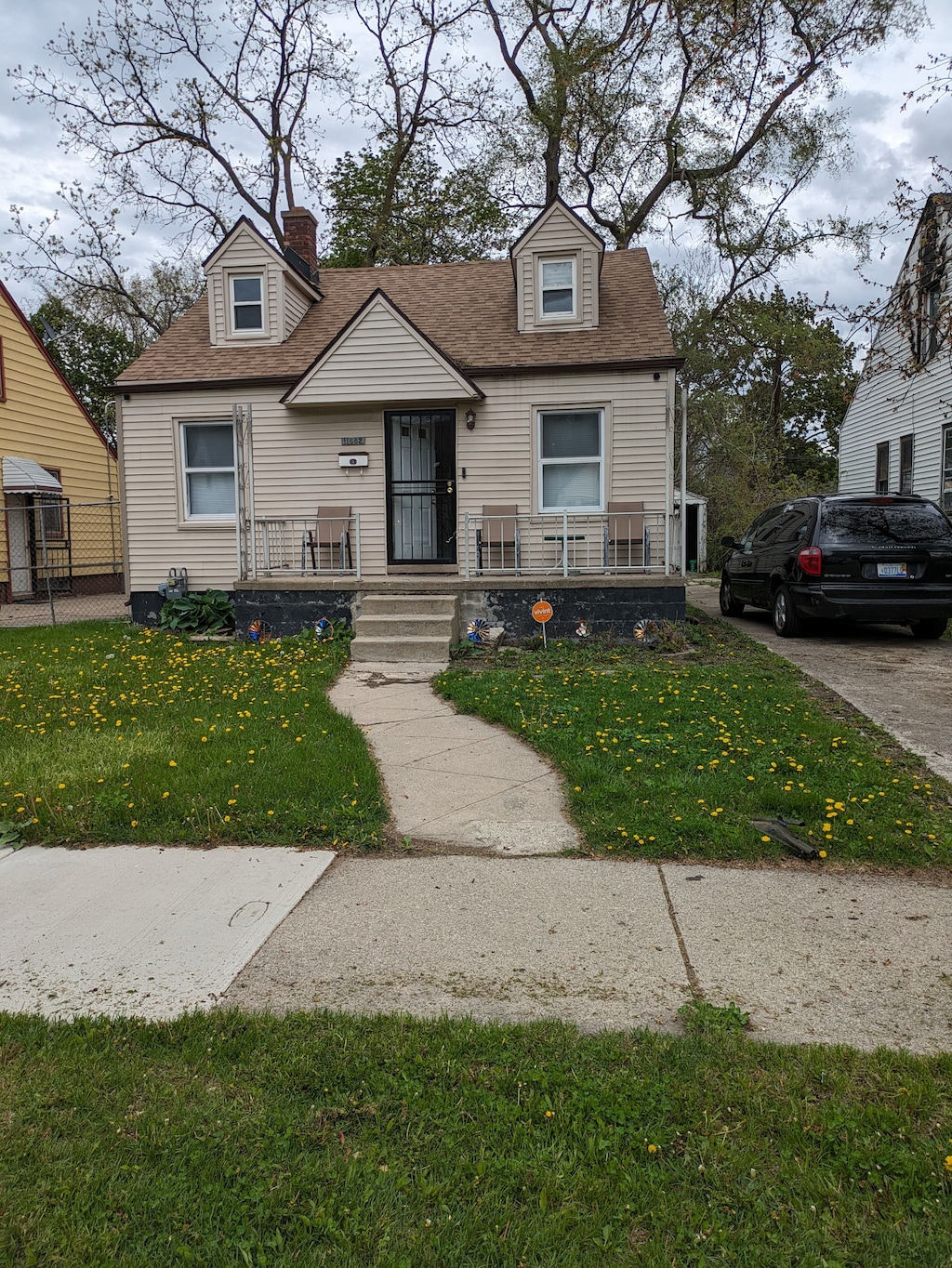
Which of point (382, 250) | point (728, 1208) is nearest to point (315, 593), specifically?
point (728, 1208)

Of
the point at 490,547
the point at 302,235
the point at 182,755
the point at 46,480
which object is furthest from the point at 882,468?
the point at 182,755

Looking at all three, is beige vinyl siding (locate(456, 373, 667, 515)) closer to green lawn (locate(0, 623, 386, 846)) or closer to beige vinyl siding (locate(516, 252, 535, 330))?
beige vinyl siding (locate(516, 252, 535, 330))

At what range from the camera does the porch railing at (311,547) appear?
39.9ft

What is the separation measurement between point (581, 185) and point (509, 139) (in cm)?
235

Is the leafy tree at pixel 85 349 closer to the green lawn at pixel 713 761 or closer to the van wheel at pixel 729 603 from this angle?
the van wheel at pixel 729 603

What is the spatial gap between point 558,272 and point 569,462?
2.93 metres

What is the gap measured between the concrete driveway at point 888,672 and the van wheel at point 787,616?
0.40ft

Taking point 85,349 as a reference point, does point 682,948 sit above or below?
below

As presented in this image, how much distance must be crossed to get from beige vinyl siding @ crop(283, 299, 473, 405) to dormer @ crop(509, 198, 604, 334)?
182cm

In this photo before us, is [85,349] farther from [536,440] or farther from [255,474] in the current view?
[536,440]

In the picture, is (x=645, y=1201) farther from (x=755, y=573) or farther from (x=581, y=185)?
(x=581, y=185)

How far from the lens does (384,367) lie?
1175 cm

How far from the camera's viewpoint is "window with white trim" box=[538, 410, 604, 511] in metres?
12.2

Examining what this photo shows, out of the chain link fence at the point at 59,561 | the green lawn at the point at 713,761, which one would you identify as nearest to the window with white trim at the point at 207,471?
the chain link fence at the point at 59,561
